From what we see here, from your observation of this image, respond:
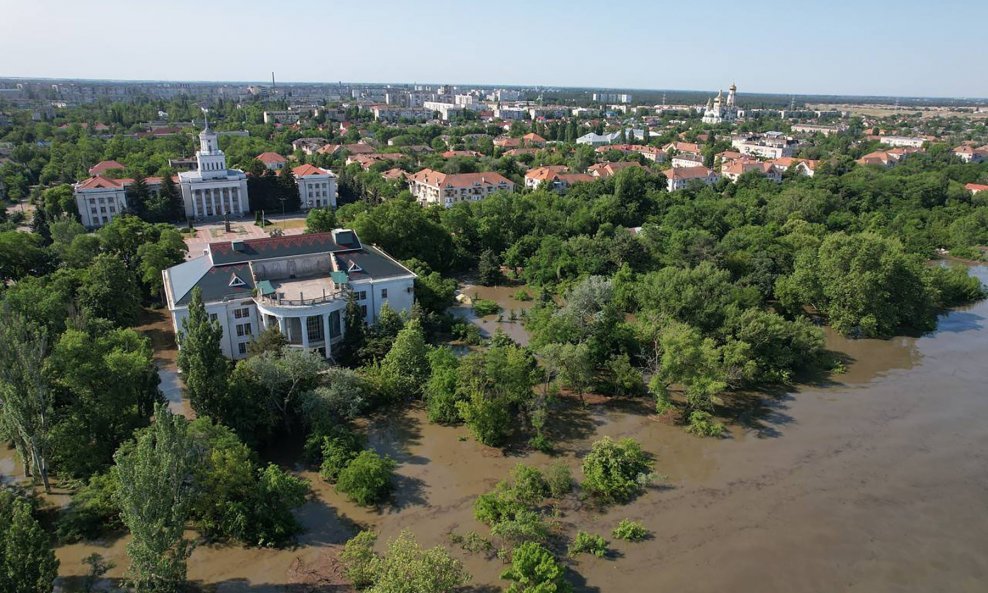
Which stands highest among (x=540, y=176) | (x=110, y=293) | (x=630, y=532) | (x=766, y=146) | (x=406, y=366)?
(x=766, y=146)

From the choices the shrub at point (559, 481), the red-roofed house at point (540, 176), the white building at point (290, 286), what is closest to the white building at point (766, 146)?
the red-roofed house at point (540, 176)

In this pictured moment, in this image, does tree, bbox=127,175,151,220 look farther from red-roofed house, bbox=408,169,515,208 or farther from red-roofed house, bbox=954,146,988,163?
red-roofed house, bbox=954,146,988,163

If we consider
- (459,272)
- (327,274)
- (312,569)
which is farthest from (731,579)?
(459,272)

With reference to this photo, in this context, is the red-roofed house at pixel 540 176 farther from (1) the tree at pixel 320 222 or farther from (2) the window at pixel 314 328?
(2) the window at pixel 314 328

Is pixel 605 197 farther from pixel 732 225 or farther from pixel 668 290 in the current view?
pixel 668 290

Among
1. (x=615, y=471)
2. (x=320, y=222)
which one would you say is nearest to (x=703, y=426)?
(x=615, y=471)

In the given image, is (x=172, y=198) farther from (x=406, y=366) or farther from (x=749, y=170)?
(x=749, y=170)
